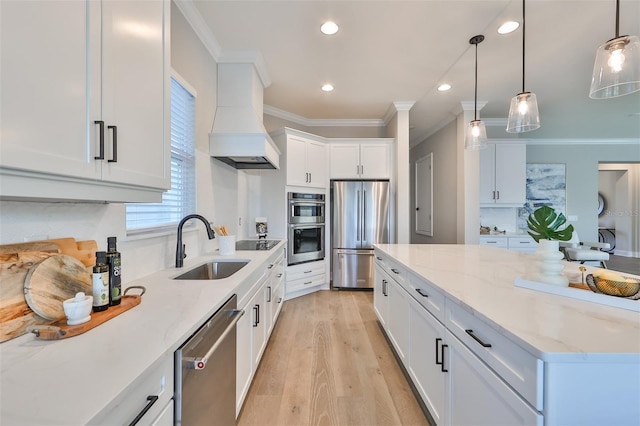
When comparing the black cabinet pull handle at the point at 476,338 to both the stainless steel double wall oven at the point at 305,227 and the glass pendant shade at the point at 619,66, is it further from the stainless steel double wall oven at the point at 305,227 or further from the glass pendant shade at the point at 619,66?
the stainless steel double wall oven at the point at 305,227

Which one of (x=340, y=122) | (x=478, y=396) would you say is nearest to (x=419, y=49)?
(x=340, y=122)

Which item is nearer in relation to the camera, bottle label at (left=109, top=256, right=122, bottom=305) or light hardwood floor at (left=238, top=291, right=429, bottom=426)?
bottle label at (left=109, top=256, right=122, bottom=305)

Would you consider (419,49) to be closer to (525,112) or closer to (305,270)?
(525,112)

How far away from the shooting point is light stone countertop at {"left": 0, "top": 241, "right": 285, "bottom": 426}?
1.68ft

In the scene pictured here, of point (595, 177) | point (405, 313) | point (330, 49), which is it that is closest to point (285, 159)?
point (330, 49)

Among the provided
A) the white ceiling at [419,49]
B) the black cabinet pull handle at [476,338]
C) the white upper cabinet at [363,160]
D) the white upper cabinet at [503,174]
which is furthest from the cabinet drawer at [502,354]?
the white upper cabinet at [503,174]

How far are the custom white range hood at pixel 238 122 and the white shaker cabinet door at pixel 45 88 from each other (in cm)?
158

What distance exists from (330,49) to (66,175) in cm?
258

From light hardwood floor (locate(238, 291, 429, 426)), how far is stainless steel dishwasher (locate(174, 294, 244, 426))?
0.50m

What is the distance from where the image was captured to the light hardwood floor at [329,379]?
1.61 metres

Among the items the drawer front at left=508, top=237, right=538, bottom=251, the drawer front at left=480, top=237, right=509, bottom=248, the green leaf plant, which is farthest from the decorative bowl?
the drawer front at left=508, top=237, right=538, bottom=251

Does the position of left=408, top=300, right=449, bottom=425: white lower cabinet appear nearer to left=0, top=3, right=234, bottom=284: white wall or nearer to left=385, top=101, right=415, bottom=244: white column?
left=0, top=3, right=234, bottom=284: white wall

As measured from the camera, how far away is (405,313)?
1.87 meters

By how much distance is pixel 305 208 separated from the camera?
3908 millimetres
